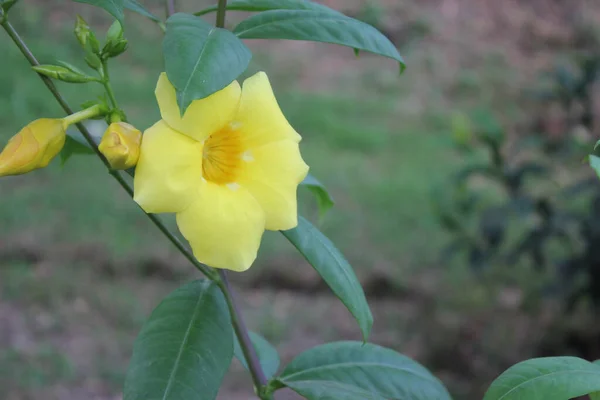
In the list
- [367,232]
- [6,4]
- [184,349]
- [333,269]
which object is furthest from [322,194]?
[367,232]

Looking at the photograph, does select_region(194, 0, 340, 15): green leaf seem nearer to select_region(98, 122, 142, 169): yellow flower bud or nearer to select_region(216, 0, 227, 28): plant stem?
select_region(216, 0, 227, 28): plant stem

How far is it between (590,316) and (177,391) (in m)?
2.35

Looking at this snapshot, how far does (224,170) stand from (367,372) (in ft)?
1.20

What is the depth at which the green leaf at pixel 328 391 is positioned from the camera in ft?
2.42

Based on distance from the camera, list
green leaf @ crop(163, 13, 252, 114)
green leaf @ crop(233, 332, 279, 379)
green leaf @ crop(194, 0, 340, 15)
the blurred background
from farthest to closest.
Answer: the blurred background
green leaf @ crop(233, 332, 279, 379)
green leaf @ crop(194, 0, 340, 15)
green leaf @ crop(163, 13, 252, 114)

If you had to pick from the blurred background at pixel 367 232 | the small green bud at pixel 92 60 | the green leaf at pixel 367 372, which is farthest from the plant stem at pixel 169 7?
the blurred background at pixel 367 232

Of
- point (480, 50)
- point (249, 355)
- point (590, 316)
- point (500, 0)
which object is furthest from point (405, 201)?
point (500, 0)

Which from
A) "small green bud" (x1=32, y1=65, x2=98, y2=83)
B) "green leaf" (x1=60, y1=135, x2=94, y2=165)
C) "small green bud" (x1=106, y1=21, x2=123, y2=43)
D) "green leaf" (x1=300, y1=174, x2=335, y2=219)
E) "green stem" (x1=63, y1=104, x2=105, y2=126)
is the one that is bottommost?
"green leaf" (x1=300, y1=174, x2=335, y2=219)

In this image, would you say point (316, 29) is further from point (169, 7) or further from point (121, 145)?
point (121, 145)

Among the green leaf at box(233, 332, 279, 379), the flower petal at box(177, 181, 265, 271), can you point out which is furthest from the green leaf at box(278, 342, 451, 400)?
the flower petal at box(177, 181, 265, 271)

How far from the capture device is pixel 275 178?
0.64m

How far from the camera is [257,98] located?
2.10ft

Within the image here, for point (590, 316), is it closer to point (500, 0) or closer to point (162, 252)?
point (162, 252)

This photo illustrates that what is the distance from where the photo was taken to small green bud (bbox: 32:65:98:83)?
0.61 metres
